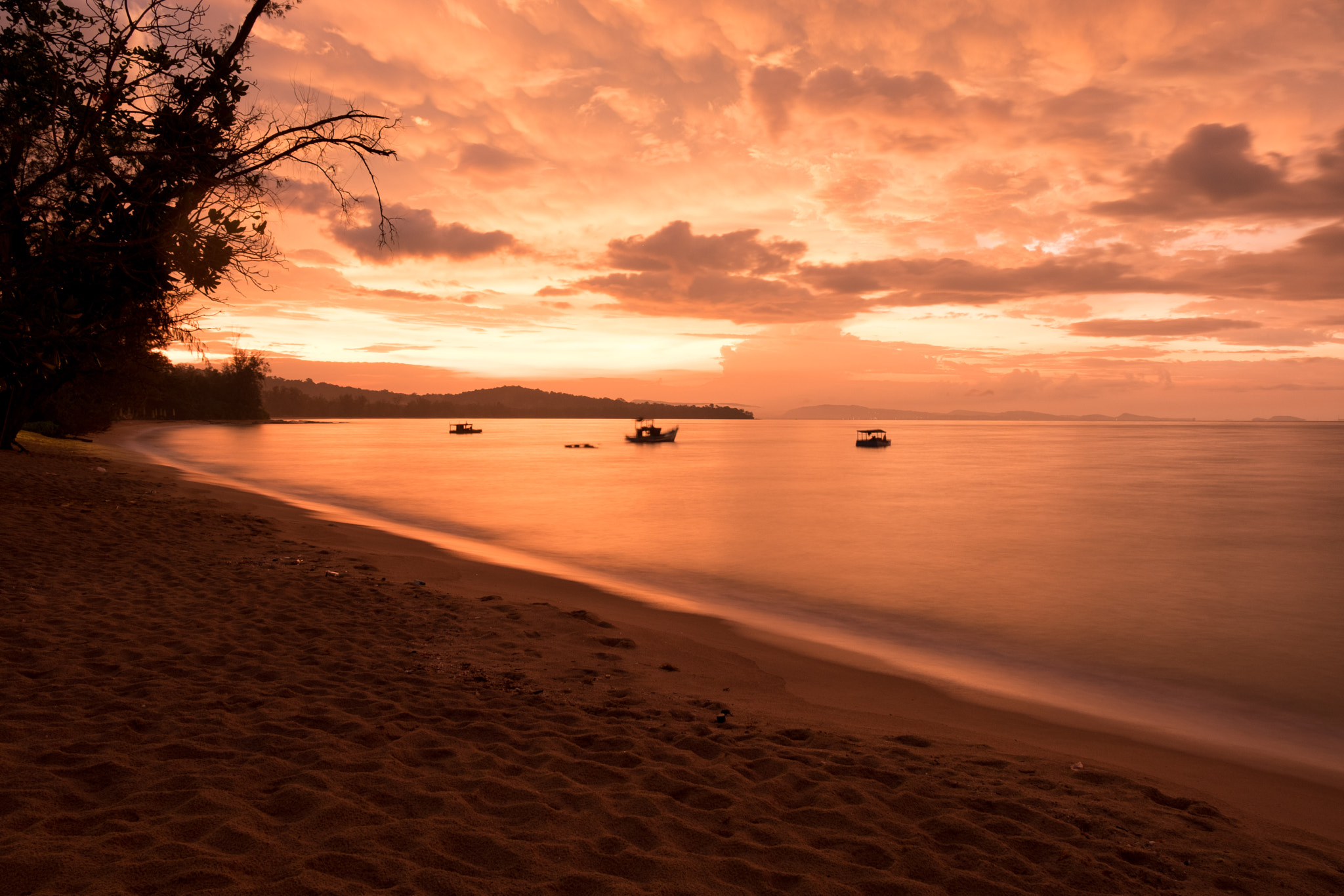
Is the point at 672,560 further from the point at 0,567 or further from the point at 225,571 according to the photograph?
the point at 0,567

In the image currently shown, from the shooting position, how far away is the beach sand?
400 centimetres

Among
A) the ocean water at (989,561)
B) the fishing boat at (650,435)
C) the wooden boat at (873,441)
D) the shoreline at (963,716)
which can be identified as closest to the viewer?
the shoreline at (963,716)

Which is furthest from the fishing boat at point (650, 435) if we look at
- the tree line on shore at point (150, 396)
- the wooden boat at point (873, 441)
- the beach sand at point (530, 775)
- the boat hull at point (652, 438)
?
the beach sand at point (530, 775)

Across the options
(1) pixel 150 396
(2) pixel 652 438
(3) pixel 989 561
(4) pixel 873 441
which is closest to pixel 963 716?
(3) pixel 989 561

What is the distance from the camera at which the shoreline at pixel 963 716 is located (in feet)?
22.2

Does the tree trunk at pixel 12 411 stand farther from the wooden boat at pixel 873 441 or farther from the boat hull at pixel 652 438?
the wooden boat at pixel 873 441

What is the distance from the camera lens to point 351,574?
12273mm

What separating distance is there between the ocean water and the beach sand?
10.4 feet

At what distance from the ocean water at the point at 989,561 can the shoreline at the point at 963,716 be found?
586 mm

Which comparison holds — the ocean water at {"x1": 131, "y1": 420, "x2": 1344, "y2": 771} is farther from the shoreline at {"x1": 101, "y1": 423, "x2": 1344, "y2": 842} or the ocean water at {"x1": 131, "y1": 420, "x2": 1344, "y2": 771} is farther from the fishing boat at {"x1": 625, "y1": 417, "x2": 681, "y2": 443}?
the fishing boat at {"x1": 625, "y1": 417, "x2": 681, "y2": 443}

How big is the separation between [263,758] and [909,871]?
424cm

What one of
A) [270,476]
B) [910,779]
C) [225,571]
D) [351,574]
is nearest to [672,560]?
[351,574]

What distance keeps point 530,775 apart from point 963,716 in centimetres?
530

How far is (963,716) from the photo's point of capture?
324 inches
